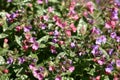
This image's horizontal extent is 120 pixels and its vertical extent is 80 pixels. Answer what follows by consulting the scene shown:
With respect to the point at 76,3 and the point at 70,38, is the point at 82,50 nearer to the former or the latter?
the point at 70,38

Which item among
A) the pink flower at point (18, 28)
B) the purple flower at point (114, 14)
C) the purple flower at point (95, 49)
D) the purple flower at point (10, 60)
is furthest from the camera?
the purple flower at point (114, 14)

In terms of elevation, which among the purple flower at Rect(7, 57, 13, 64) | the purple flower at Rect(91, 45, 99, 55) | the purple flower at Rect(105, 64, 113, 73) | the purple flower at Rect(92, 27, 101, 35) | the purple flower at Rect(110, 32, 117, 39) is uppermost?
the purple flower at Rect(92, 27, 101, 35)

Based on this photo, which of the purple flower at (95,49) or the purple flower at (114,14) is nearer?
the purple flower at (95,49)

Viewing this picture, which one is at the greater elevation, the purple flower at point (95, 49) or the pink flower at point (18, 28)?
the pink flower at point (18, 28)

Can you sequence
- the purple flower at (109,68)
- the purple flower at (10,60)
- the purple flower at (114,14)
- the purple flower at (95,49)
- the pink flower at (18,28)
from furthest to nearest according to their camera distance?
the purple flower at (114,14), the pink flower at (18,28), the purple flower at (10,60), the purple flower at (95,49), the purple flower at (109,68)

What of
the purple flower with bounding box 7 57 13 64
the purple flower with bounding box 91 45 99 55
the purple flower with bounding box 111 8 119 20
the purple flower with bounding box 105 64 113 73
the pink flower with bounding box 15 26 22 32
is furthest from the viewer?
the purple flower with bounding box 111 8 119 20

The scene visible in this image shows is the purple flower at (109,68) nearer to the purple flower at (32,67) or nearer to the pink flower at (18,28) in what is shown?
the purple flower at (32,67)

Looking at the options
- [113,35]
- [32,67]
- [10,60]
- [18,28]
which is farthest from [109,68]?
[18,28]

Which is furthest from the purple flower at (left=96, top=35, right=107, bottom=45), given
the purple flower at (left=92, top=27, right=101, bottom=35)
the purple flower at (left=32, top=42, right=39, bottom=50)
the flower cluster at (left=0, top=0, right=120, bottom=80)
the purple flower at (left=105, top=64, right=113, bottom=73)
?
the purple flower at (left=32, top=42, right=39, bottom=50)

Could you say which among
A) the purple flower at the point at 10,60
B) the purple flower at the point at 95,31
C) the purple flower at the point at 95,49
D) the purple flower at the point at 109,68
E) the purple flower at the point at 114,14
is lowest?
the purple flower at the point at 109,68

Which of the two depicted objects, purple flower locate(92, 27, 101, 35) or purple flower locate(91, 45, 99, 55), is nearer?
purple flower locate(91, 45, 99, 55)

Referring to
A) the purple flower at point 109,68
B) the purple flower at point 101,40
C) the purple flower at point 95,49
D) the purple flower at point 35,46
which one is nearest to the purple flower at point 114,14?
the purple flower at point 101,40

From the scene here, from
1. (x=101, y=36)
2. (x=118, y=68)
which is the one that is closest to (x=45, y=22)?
(x=101, y=36)

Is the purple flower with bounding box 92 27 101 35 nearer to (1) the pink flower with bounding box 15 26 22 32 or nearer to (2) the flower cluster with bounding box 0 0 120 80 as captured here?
(2) the flower cluster with bounding box 0 0 120 80
